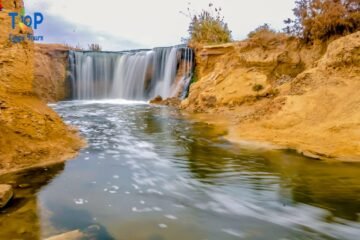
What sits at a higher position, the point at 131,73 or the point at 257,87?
the point at 131,73

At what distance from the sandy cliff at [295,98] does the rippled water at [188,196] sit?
845 millimetres

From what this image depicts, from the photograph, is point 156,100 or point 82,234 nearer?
point 82,234

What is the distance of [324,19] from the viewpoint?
11.0 metres

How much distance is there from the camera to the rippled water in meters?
3.19

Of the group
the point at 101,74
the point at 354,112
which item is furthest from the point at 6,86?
the point at 101,74

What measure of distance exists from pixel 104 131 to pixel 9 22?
338cm

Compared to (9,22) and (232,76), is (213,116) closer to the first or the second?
(232,76)

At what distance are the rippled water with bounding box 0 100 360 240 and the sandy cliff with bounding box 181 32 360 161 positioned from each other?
2.77 ft

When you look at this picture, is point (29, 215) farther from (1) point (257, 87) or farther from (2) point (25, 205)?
(1) point (257, 87)

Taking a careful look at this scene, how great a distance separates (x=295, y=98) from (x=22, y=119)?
5618 millimetres

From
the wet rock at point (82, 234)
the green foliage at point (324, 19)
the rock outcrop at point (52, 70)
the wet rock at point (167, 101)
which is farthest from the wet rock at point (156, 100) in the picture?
the wet rock at point (82, 234)

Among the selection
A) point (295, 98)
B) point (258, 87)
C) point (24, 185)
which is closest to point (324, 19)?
point (258, 87)

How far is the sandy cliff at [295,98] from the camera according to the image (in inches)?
245

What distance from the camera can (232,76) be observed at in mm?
13281
